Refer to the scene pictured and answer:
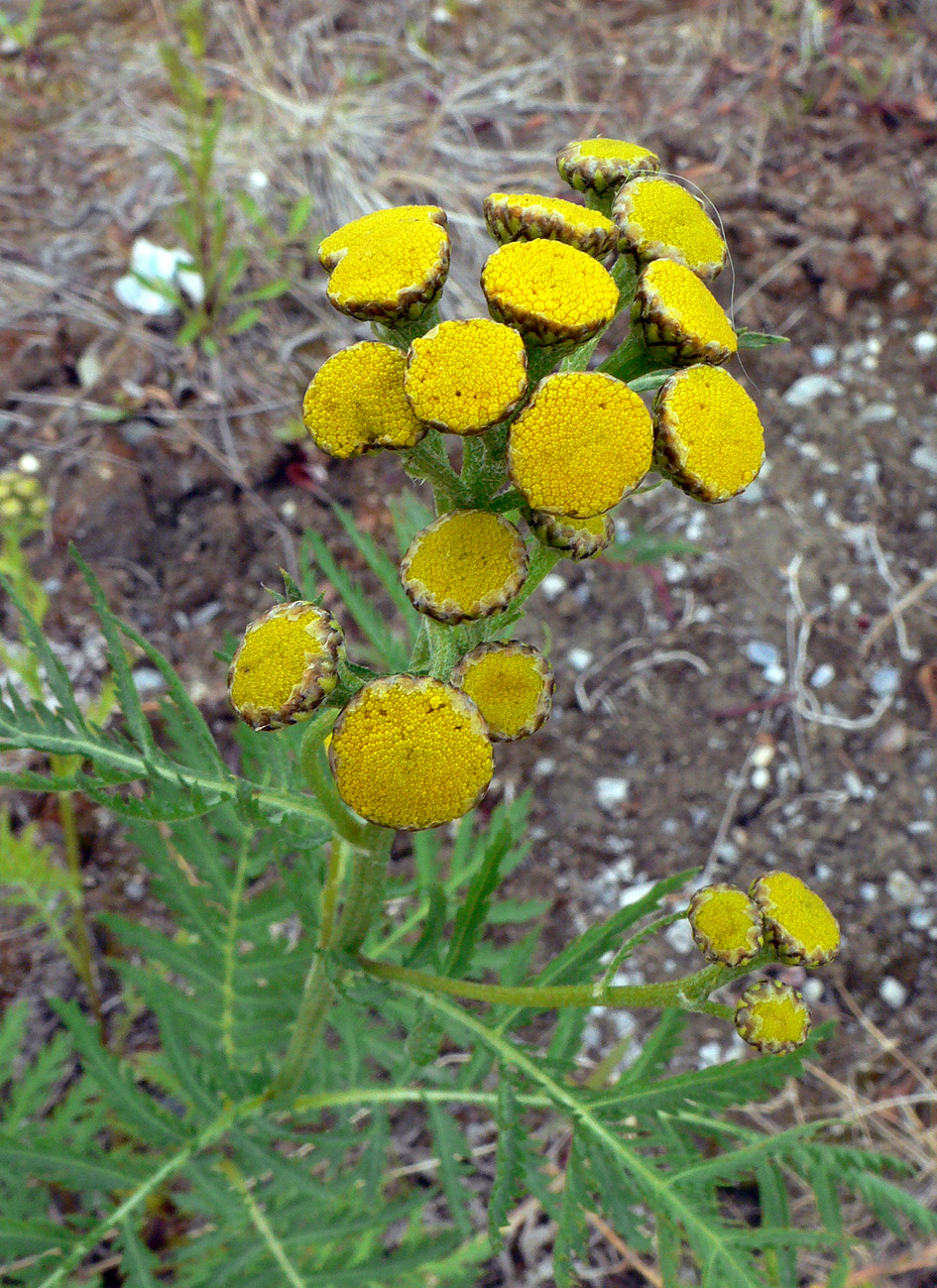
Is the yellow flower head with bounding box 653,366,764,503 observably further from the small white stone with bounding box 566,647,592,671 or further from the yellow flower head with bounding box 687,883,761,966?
the small white stone with bounding box 566,647,592,671

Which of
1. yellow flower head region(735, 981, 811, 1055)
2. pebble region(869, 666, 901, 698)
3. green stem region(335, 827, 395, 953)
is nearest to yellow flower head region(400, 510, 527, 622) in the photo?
green stem region(335, 827, 395, 953)

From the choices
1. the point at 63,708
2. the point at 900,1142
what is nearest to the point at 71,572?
the point at 63,708

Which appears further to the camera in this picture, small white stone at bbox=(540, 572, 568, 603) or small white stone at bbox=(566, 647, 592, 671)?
small white stone at bbox=(540, 572, 568, 603)

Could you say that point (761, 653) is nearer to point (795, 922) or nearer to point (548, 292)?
point (795, 922)

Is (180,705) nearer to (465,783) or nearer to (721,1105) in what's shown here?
(465,783)

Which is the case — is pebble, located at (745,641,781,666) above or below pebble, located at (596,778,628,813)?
above

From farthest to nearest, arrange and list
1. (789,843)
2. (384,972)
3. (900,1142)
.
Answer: (789,843) < (900,1142) < (384,972)
